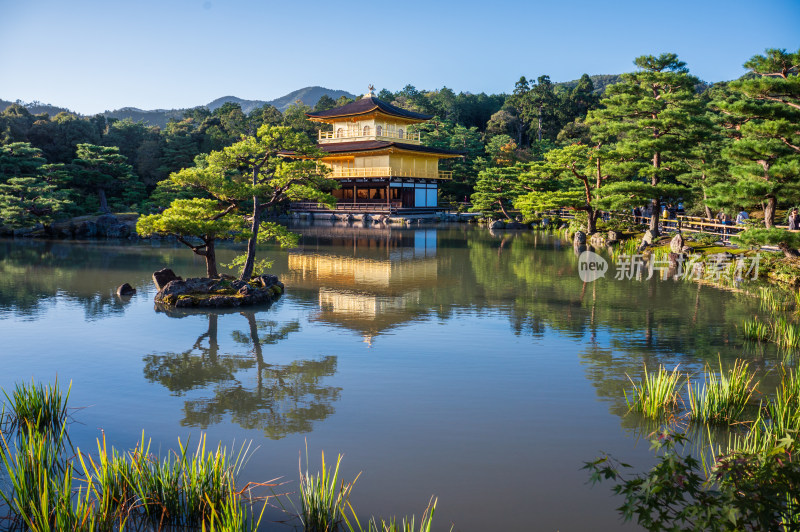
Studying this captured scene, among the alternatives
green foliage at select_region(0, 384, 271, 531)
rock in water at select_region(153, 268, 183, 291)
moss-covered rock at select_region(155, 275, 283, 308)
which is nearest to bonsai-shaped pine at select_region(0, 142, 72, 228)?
rock in water at select_region(153, 268, 183, 291)

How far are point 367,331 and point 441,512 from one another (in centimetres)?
593

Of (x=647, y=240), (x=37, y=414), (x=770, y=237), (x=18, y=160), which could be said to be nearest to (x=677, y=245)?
(x=647, y=240)

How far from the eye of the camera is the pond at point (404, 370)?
5145mm

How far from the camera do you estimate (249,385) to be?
7598 mm

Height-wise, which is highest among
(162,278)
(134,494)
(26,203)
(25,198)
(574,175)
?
(574,175)

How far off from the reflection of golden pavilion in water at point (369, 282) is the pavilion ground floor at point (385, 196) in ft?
49.7

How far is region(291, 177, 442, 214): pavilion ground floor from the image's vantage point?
39.9 metres

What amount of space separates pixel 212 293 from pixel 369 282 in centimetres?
441

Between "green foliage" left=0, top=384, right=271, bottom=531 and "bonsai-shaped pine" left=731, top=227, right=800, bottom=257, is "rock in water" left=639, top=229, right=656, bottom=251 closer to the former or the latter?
"bonsai-shaped pine" left=731, top=227, right=800, bottom=257

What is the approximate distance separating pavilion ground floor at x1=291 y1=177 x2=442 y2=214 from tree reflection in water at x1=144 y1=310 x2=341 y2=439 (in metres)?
30.1

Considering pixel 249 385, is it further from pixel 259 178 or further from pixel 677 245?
pixel 677 245

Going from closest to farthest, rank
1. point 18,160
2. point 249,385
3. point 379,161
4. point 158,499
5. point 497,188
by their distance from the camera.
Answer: point 158,499 < point 249,385 < point 18,160 < point 497,188 < point 379,161

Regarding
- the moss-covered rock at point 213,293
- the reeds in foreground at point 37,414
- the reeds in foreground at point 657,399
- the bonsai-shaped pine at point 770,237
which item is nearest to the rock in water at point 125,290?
the moss-covered rock at point 213,293

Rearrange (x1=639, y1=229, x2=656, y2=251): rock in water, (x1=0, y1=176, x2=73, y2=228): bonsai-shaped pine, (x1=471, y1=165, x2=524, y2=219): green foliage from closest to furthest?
1. (x1=639, y1=229, x2=656, y2=251): rock in water
2. (x1=0, y1=176, x2=73, y2=228): bonsai-shaped pine
3. (x1=471, y1=165, x2=524, y2=219): green foliage
